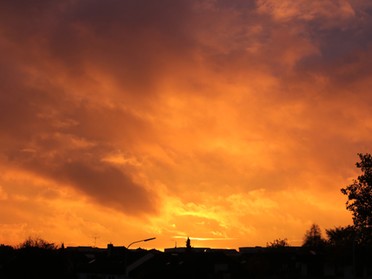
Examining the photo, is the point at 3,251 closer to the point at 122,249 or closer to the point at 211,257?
the point at 122,249

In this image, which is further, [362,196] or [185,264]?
[185,264]

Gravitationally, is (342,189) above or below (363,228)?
above

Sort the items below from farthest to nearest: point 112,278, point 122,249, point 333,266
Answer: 1. point 122,249
2. point 333,266
3. point 112,278

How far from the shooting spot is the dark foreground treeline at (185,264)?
87438 millimetres

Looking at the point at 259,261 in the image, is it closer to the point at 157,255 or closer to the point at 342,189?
the point at 157,255

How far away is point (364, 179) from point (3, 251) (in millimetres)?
91892

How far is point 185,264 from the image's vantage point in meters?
110

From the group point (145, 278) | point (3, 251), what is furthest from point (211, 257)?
point (3, 251)

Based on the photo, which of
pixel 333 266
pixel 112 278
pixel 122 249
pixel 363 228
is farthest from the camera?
pixel 122 249

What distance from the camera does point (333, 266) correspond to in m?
125

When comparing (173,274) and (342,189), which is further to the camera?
(173,274)

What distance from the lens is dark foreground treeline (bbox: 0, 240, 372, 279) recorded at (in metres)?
87.4

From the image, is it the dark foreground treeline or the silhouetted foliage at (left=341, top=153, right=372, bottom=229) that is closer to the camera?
the silhouetted foliage at (left=341, top=153, right=372, bottom=229)

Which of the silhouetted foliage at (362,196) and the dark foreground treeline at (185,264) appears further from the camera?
the dark foreground treeline at (185,264)
